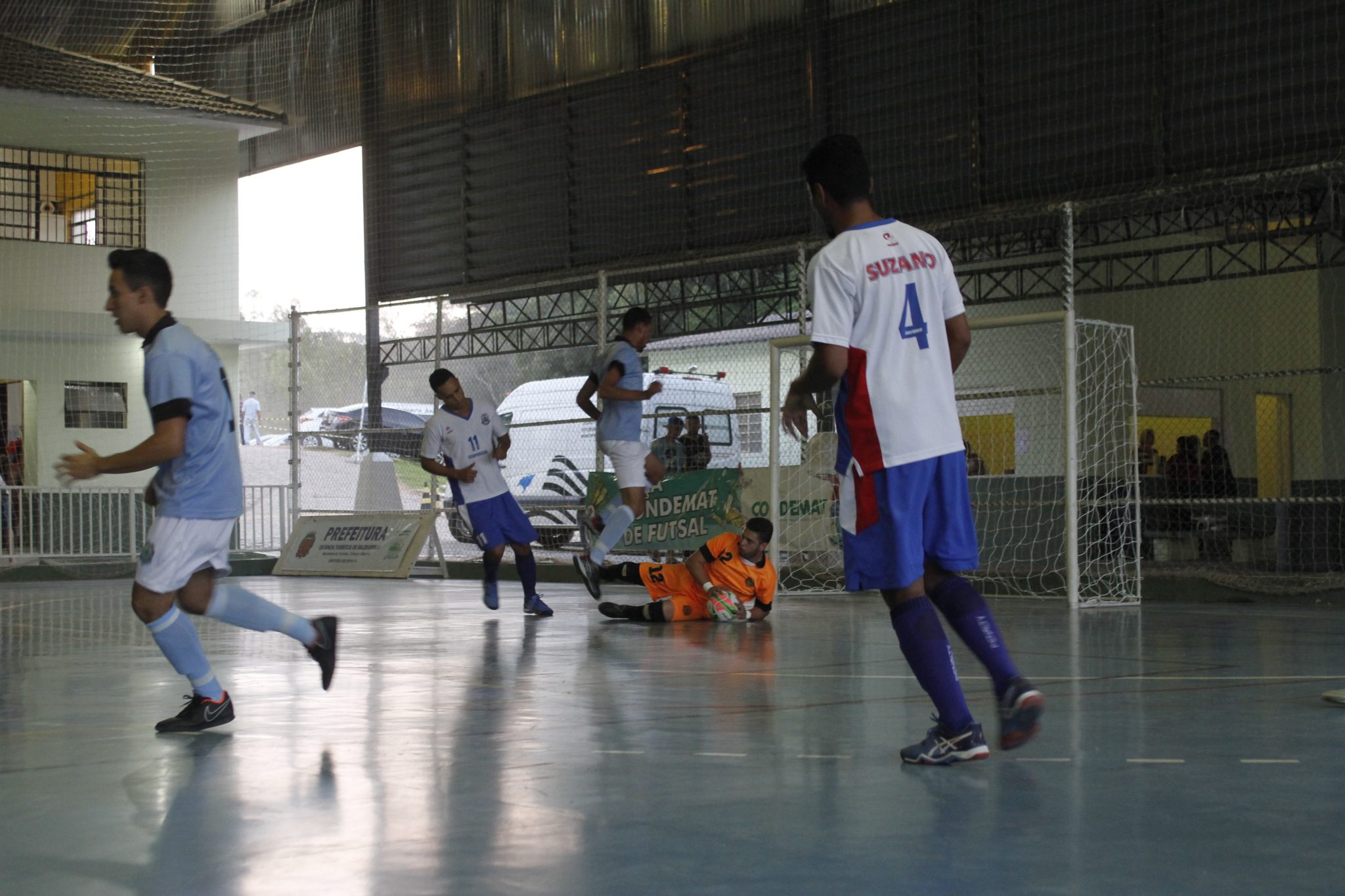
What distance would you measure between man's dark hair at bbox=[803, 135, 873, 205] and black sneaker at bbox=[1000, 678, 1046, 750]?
154 cm

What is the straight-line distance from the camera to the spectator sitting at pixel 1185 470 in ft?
60.8

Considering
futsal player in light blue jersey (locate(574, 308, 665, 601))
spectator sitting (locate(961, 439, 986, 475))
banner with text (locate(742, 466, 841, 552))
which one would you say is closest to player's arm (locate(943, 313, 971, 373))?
futsal player in light blue jersey (locate(574, 308, 665, 601))

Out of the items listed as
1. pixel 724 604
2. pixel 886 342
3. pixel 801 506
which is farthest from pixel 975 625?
pixel 801 506

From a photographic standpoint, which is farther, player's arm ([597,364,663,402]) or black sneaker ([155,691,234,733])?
player's arm ([597,364,663,402])

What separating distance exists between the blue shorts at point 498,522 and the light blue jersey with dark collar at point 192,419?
5.55 meters

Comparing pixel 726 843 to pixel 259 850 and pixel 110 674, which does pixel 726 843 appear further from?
pixel 110 674

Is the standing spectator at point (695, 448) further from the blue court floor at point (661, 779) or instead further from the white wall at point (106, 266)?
the white wall at point (106, 266)

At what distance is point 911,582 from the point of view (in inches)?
154

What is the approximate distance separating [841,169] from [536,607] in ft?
21.0

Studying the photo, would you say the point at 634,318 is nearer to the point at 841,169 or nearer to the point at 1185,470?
the point at 841,169

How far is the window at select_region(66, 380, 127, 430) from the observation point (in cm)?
2400

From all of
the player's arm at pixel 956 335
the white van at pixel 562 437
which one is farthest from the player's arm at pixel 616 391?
the white van at pixel 562 437

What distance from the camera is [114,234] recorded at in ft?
80.7

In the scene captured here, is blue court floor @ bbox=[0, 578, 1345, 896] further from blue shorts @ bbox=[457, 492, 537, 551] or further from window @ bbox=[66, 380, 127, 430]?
window @ bbox=[66, 380, 127, 430]
